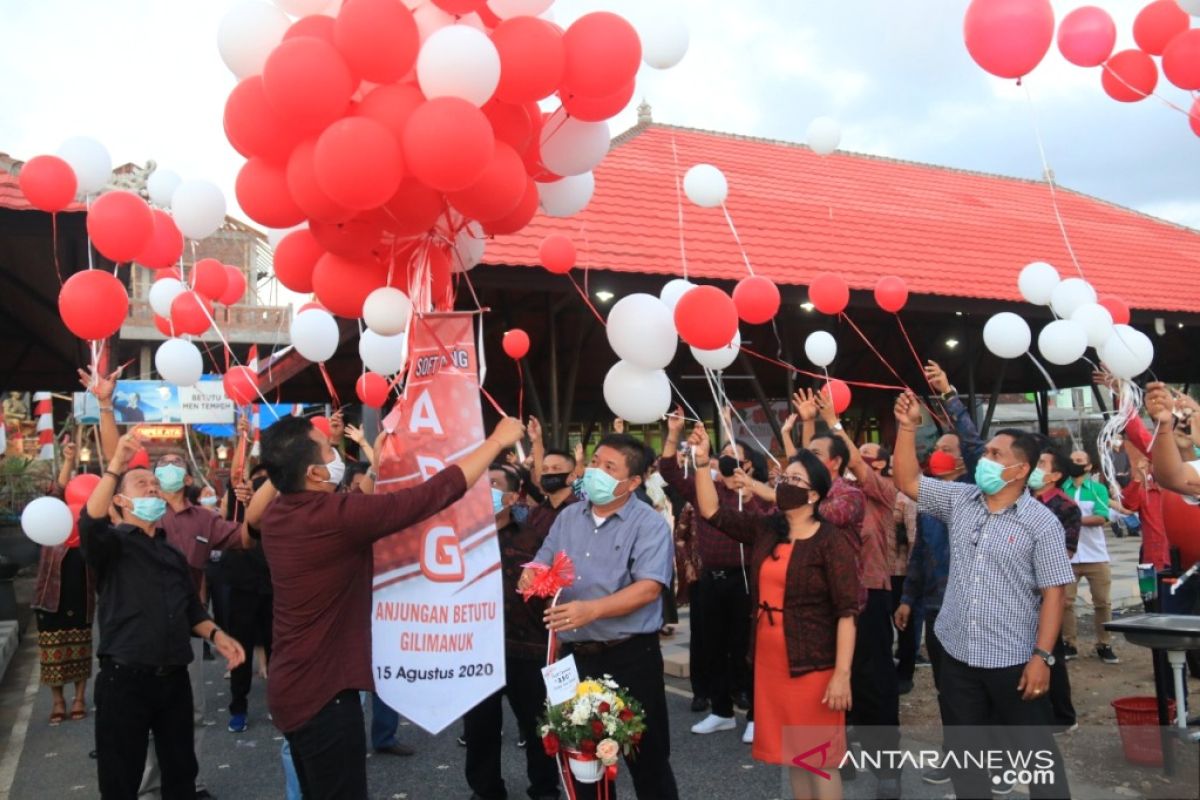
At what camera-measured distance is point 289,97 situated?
2846 mm

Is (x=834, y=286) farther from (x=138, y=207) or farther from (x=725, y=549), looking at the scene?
(x=138, y=207)

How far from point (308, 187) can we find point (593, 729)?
2204 mm

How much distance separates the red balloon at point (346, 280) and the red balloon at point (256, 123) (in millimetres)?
481

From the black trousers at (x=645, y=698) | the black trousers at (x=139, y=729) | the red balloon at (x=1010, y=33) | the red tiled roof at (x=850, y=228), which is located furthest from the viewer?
the red tiled roof at (x=850, y=228)

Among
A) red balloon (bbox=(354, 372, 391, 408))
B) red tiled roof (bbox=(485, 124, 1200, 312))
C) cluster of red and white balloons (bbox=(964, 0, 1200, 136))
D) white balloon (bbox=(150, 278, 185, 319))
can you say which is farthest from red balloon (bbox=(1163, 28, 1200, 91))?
white balloon (bbox=(150, 278, 185, 319))

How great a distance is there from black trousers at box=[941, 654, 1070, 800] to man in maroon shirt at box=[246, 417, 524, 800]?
2089mm

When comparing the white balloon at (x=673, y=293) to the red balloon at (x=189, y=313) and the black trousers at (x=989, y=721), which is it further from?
the red balloon at (x=189, y=313)

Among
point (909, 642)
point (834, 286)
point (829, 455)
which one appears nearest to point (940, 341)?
point (834, 286)

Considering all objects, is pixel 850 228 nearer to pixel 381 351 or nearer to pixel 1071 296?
pixel 1071 296

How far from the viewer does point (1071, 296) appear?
577 centimetres

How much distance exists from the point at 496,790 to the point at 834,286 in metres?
4.53

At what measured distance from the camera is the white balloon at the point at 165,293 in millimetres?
5648

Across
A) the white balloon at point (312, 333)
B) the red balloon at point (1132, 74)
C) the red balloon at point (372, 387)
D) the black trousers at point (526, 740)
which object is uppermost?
the red balloon at point (1132, 74)

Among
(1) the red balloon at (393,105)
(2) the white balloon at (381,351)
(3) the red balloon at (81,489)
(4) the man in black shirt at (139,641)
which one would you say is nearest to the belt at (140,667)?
(4) the man in black shirt at (139,641)
